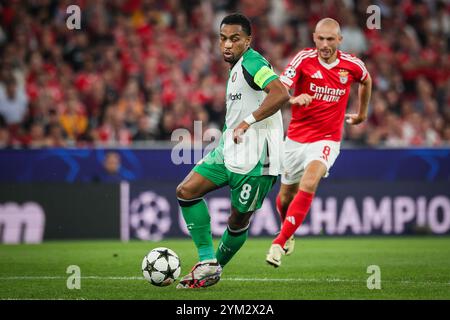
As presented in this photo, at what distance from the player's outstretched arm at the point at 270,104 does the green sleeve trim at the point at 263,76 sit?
42 millimetres

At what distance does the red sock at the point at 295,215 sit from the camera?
8.88m

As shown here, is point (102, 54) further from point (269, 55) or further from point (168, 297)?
point (168, 297)

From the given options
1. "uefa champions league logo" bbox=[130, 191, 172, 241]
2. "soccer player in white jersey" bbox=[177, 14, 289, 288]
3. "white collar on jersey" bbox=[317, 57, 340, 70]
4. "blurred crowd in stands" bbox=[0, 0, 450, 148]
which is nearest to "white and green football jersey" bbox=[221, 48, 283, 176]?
"soccer player in white jersey" bbox=[177, 14, 289, 288]

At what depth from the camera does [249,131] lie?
26.7ft

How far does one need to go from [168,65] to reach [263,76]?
9566 mm

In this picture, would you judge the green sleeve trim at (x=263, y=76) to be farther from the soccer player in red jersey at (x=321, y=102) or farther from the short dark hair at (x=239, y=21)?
the soccer player in red jersey at (x=321, y=102)

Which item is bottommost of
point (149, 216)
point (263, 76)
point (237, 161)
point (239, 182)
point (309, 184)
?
point (149, 216)

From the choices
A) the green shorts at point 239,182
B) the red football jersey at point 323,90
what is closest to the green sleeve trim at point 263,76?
the green shorts at point 239,182

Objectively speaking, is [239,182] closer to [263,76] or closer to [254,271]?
[263,76]

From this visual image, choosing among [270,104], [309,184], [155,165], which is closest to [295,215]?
[309,184]

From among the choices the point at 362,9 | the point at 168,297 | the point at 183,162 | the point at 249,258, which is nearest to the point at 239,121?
the point at 168,297

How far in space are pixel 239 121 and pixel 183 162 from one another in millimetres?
6871

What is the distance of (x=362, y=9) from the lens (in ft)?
63.7

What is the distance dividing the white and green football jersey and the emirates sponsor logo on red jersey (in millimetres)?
1903
